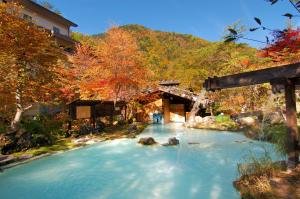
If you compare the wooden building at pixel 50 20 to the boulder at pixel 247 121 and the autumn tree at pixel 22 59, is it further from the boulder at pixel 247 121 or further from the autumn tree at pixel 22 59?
the boulder at pixel 247 121

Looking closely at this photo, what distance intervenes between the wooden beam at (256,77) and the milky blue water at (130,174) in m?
2.91

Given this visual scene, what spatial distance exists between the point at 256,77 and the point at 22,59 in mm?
10806

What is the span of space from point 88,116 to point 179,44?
158ft

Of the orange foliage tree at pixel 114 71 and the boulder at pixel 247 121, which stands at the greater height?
the orange foliage tree at pixel 114 71

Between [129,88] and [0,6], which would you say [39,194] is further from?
[129,88]

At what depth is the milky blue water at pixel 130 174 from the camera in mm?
6871

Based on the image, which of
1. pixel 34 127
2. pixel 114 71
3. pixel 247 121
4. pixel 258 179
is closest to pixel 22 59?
pixel 34 127

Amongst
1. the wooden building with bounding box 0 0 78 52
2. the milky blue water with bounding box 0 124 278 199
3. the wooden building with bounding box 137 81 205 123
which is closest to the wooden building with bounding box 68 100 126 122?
the milky blue water with bounding box 0 124 278 199

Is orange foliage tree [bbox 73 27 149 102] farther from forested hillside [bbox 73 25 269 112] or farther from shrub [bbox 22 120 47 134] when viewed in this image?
shrub [bbox 22 120 47 134]

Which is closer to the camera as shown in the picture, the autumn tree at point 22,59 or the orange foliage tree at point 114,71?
the autumn tree at point 22,59

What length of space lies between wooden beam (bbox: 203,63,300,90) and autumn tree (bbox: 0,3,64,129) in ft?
27.9

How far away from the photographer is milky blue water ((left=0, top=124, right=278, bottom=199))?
687 cm

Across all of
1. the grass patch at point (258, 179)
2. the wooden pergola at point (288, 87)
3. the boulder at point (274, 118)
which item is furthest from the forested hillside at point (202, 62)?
the boulder at point (274, 118)

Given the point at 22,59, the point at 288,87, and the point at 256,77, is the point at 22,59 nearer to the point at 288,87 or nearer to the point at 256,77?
the point at 256,77
